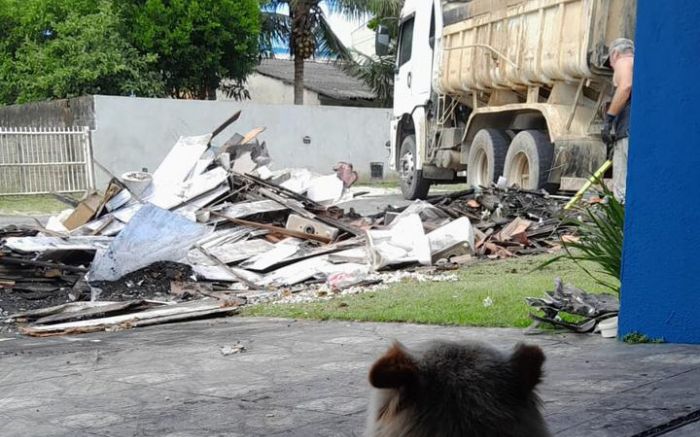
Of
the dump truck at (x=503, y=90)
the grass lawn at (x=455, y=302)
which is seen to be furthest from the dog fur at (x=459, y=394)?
the dump truck at (x=503, y=90)

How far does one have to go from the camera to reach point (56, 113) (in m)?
A: 24.8

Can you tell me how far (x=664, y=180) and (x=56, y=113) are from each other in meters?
22.8

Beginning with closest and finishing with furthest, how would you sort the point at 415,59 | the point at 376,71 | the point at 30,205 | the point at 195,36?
the point at 415,59 < the point at 30,205 < the point at 195,36 < the point at 376,71

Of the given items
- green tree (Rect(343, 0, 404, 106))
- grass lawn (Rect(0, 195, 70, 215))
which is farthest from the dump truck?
green tree (Rect(343, 0, 404, 106))

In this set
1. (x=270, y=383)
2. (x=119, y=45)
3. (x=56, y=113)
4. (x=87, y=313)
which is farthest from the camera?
(x=119, y=45)

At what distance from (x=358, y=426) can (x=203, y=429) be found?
74 cm

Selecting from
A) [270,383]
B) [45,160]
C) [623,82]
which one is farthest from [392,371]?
[45,160]

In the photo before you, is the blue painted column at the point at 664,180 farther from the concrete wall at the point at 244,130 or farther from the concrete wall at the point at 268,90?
the concrete wall at the point at 268,90

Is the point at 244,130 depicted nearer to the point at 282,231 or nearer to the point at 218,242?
the point at 282,231

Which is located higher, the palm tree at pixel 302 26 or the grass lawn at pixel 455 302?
the palm tree at pixel 302 26

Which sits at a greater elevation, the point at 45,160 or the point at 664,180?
the point at 664,180

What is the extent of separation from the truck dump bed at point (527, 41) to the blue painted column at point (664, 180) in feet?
23.3

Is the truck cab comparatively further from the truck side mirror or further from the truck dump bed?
the truck dump bed

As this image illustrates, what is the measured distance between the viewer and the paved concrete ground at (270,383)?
148 inches
